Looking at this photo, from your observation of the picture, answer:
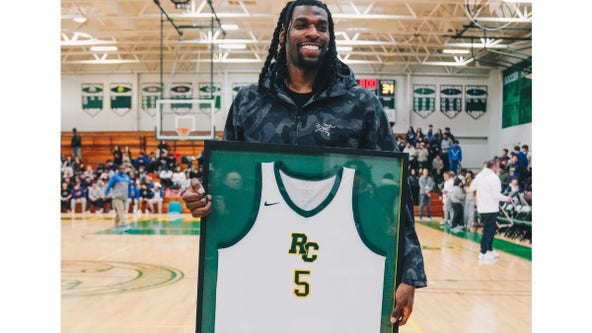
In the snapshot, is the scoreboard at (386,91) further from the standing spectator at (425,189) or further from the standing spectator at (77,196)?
the standing spectator at (77,196)

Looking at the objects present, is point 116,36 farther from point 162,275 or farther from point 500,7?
point 162,275

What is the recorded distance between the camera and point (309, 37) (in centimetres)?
175

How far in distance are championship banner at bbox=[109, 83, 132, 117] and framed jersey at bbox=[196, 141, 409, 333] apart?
79.5 ft

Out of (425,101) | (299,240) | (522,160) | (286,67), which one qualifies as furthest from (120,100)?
(299,240)

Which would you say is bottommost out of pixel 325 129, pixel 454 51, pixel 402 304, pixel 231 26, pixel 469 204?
pixel 469 204

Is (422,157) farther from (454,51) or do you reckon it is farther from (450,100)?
(450,100)

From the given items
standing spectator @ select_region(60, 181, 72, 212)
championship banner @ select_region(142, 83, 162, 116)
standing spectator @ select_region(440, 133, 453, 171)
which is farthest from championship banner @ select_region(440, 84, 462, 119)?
standing spectator @ select_region(60, 181, 72, 212)

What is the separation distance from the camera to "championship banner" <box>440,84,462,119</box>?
928 inches

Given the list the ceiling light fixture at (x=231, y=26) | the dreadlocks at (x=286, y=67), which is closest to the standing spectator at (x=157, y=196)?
the ceiling light fixture at (x=231, y=26)

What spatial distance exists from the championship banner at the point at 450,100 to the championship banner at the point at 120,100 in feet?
47.5

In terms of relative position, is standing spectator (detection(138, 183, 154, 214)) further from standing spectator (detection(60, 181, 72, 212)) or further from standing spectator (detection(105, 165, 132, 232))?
standing spectator (detection(105, 165, 132, 232))

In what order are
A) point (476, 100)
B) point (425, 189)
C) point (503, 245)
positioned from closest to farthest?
point (503, 245) → point (425, 189) → point (476, 100)

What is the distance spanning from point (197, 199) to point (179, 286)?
4623 millimetres

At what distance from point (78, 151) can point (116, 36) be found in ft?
16.6
